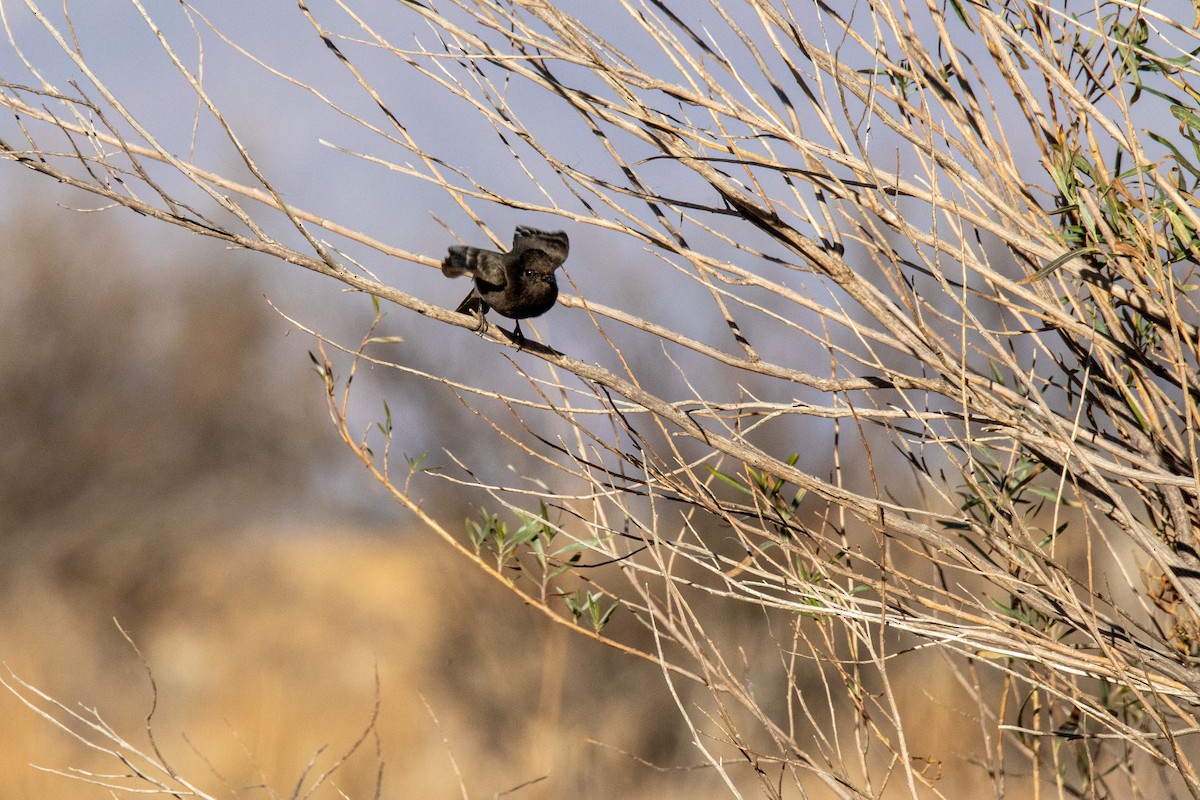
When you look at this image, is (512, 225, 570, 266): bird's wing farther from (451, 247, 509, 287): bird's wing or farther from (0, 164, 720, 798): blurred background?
(0, 164, 720, 798): blurred background

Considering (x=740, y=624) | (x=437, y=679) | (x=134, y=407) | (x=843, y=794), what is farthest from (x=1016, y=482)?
(x=134, y=407)

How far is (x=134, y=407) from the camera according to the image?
33.0 feet

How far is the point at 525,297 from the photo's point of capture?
2.22 metres

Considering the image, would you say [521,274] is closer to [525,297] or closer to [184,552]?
[525,297]

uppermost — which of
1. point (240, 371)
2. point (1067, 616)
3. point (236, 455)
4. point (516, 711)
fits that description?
point (1067, 616)

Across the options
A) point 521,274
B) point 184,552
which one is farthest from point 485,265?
point 184,552

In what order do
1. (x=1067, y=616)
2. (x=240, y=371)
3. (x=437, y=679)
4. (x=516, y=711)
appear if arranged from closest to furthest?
1. (x=1067, y=616)
2. (x=516, y=711)
3. (x=437, y=679)
4. (x=240, y=371)

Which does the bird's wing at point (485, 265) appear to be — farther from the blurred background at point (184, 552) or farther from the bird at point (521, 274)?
the blurred background at point (184, 552)

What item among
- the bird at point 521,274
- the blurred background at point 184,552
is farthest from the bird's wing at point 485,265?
the blurred background at point 184,552

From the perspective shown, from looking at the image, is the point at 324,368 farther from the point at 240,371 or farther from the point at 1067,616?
the point at 240,371

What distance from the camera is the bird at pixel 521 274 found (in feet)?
6.98

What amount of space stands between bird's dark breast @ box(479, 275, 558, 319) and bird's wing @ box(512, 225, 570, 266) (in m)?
0.06

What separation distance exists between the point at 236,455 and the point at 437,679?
4.05 meters

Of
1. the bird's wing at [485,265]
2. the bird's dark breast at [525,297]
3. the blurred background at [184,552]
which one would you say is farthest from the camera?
the blurred background at [184,552]
